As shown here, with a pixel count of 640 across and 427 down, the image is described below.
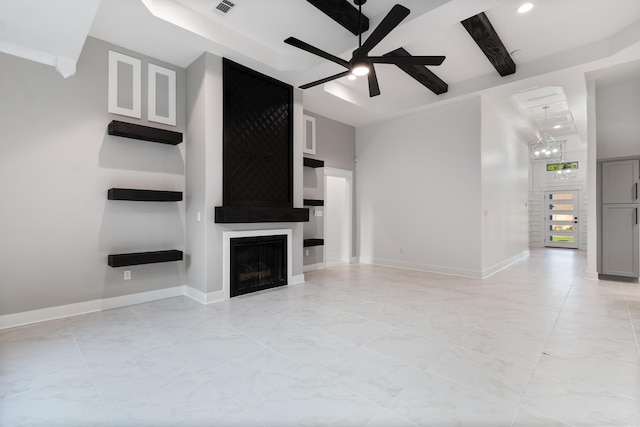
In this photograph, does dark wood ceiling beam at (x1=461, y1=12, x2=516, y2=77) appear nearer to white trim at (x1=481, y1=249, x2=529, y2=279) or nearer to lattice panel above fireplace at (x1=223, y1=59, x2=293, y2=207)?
lattice panel above fireplace at (x1=223, y1=59, x2=293, y2=207)

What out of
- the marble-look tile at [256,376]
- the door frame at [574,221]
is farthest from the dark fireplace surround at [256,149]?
the door frame at [574,221]

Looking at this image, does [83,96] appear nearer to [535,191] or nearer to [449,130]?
[449,130]

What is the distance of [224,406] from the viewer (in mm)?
1894

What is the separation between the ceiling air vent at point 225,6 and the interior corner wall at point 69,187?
1.27 meters

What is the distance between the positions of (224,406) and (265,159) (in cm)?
348

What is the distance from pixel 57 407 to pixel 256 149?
11.6 feet

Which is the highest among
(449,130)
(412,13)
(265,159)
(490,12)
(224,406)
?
(490,12)

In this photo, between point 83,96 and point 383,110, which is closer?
point 83,96

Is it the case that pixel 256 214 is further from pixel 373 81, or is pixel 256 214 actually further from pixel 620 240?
pixel 620 240

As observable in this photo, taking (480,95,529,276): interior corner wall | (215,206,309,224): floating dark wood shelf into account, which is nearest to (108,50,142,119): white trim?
(215,206,309,224): floating dark wood shelf

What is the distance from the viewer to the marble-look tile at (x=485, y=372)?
205 centimetres

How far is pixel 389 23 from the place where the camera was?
2850 millimetres

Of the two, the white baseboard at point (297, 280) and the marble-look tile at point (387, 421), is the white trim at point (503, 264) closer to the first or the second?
the white baseboard at point (297, 280)

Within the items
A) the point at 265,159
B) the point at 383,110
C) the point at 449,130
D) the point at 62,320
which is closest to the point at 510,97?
the point at 449,130
